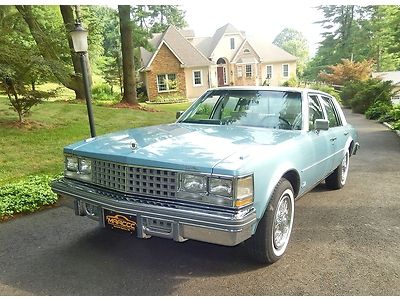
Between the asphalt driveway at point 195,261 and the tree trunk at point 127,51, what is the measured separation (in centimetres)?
1441

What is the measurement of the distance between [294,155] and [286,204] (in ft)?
1.63

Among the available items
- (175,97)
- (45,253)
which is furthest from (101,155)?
(175,97)

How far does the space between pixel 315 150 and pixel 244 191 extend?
1701mm

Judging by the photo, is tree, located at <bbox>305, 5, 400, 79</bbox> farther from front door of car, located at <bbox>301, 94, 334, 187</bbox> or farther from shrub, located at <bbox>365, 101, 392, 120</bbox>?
A: front door of car, located at <bbox>301, 94, 334, 187</bbox>

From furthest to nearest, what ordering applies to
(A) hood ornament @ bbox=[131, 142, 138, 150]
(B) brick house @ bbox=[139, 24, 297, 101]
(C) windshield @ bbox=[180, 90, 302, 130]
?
(B) brick house @ bbox=[139, 24, 297, 101]
(C) windshield @ bbox=[180, 90, 302, 130]
(A) hood ornament @ bbox=[131, 142, 138, 150]

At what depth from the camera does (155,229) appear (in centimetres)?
293

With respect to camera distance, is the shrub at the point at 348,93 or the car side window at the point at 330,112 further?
the shrub at the point at 348,93

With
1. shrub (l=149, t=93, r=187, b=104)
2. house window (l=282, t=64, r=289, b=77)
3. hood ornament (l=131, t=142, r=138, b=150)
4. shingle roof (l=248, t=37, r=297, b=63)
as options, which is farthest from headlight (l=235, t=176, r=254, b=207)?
house window (l=282, t=64, r=289, b=77)

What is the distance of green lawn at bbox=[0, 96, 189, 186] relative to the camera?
6.94 metres

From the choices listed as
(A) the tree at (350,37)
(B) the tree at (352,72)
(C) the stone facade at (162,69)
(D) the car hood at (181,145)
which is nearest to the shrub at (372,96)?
(B) the tree at (352,72)

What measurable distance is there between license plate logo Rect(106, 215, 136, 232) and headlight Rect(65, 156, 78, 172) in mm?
701

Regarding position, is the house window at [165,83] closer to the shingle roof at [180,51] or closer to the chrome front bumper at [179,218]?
the shingle roof at [180,51]

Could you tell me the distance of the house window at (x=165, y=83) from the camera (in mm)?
30689

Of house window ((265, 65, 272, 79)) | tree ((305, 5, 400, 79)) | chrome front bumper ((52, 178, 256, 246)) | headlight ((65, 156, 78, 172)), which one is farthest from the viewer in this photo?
tree ((305, 5, 400, 79))
